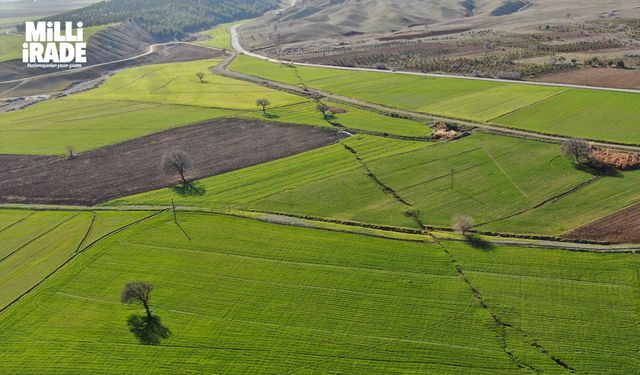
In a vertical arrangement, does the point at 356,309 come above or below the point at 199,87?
below

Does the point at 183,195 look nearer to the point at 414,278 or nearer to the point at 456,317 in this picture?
the point at 414,278

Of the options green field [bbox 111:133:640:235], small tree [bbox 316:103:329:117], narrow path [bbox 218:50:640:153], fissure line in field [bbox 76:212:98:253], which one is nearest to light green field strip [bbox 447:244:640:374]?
green field [bbox 111:133:640:235]

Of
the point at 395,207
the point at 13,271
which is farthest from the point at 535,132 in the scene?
the point at 13,271

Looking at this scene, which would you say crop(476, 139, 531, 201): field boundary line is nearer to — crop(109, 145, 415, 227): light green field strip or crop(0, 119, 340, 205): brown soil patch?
crop(109, 145, 415, 227): light green field strip

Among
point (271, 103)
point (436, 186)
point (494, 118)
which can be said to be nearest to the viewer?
point (436, 186)

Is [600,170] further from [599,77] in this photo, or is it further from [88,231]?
[88,231]

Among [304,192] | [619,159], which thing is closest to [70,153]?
[304,192]

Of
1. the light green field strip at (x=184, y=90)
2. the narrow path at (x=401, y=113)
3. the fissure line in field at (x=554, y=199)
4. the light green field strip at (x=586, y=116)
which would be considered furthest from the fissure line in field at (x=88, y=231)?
the light green field strip at (x=586, y=116)
